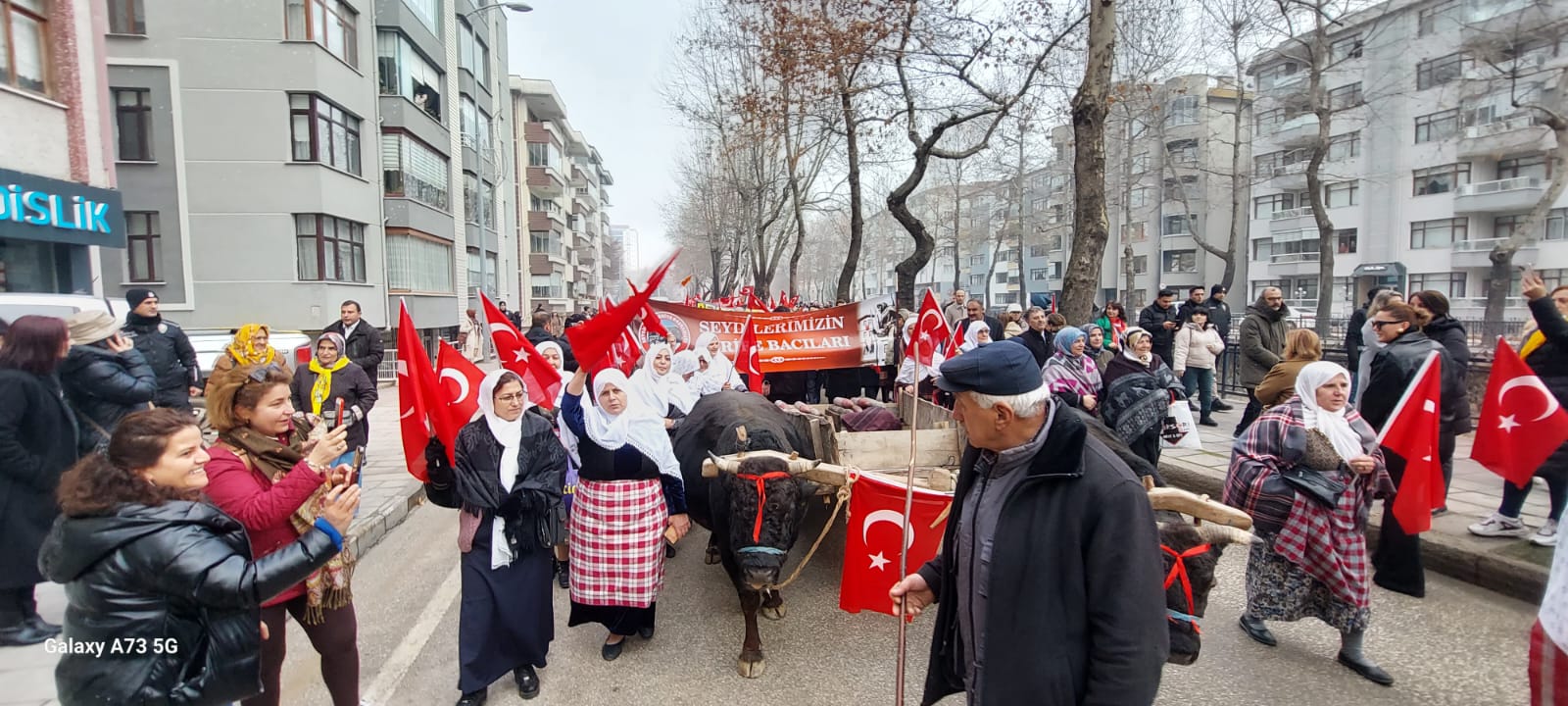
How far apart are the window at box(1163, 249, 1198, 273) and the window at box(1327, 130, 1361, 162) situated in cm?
1087

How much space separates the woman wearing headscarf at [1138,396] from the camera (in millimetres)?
6328

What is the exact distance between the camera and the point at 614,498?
4254mm

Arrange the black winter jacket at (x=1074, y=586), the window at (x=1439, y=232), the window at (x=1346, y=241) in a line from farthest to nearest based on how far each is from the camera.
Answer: the window at (x=1346, y=241), the window at (x=1439, y=232), the black winter jacket at (x=1074, y=586)

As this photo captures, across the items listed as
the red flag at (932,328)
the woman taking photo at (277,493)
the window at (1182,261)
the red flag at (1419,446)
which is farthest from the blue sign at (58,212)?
the window at (1182,261)

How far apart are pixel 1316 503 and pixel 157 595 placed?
480 centimetres

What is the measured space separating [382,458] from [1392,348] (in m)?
10.3

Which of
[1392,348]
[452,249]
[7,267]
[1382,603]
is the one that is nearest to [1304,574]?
[1382,603]

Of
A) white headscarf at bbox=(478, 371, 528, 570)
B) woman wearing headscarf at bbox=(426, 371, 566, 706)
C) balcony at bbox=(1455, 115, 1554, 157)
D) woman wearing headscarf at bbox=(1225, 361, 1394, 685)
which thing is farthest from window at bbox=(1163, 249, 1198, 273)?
white headscarf at bbox=(478, 371, 528, 570)

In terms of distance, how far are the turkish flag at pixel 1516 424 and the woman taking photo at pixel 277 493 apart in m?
6.37

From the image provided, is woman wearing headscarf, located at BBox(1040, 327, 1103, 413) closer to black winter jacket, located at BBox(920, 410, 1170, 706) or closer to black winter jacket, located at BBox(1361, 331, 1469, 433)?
black winter jacket, located at BBox(1361, 331, 1469, 433)

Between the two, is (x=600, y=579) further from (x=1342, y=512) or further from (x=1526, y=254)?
(x=1526, y=254)

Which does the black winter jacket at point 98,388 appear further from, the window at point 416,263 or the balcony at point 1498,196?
the balcony at point 1498,196

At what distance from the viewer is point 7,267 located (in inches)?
464

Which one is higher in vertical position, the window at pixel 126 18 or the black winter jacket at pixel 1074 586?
the window at pixel 126 18
